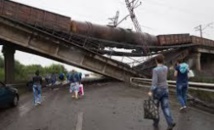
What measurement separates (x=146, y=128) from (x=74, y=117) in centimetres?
363

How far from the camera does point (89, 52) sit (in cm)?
Answer: 3512

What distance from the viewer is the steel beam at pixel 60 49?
3136cm

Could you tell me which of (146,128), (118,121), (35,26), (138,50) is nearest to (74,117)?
(118,121)

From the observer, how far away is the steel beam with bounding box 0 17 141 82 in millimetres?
31359

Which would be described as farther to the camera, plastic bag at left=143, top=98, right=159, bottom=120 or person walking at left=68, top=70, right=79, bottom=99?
person walking at left=68, top=70, right=79, bottom=99

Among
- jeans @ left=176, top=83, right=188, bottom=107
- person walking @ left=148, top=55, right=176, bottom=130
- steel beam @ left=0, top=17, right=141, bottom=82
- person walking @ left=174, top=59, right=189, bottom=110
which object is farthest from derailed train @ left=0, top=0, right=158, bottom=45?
person walking @ left=148, top=55, right=176, bottom=130

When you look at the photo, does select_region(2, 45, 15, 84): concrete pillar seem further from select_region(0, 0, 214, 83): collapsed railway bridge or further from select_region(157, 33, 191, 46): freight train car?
select_region(157, 33, 191, 46): freight train car

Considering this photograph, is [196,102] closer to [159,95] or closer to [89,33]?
[159,95]

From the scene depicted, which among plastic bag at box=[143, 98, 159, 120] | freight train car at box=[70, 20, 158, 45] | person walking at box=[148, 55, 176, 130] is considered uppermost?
freight train car at box=[70, 20, 158, 45]

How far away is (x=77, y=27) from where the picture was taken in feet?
123

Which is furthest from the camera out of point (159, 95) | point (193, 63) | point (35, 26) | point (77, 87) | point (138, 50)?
point (193, 63)

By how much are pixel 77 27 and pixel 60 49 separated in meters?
4.15

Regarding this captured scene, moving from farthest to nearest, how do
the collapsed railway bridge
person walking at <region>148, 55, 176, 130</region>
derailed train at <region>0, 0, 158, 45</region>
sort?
1. derailed train at <region>0, 0, 158, 45</region>
2. the collapsed railway bridge
3. person walking at <region>148, 55, 176, 130</region>

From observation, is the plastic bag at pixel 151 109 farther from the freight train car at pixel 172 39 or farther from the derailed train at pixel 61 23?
the freight train car at pixel 172 39
